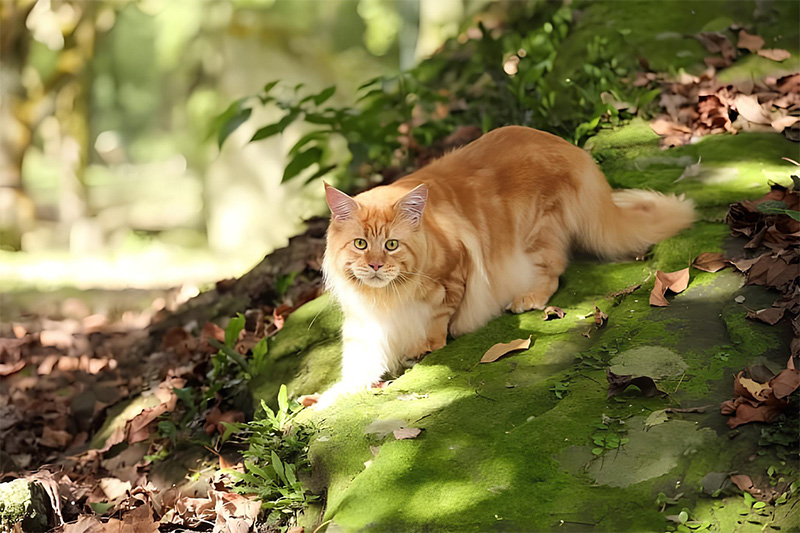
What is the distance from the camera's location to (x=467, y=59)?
5.90m

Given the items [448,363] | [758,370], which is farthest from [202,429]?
[758,370]

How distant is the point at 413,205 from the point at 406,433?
103 cm

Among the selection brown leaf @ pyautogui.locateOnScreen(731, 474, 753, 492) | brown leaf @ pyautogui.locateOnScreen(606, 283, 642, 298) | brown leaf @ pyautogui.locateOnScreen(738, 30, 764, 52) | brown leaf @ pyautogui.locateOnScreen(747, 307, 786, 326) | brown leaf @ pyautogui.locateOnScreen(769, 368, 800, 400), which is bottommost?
brown leaf @ pyautogui.locateOnScreen(731, 474, 753, 492)

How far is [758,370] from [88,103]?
39.9ft

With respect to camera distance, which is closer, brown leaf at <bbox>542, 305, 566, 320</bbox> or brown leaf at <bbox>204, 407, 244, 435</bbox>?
brown leaf at <bbox>542, 305, 566, 320</bbox>

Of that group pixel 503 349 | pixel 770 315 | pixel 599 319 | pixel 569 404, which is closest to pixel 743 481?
pixel 569 404

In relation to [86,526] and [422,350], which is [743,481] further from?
[86,526]

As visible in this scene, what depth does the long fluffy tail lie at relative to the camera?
359 cm

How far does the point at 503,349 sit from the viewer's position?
10.6 ft

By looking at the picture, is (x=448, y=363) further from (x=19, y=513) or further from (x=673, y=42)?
(x=673, y=42)

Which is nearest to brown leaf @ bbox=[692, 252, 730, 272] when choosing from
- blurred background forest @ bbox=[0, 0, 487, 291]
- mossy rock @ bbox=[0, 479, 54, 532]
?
mossy rock @ bbox=[0, 479, 54, 532]

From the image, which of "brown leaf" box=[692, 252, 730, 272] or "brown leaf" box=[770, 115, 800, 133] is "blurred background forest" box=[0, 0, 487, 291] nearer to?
"brown leaf" box=[770, 115, 800, 133]

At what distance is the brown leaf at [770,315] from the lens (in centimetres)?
273

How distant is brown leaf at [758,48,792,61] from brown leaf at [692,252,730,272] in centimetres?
225
